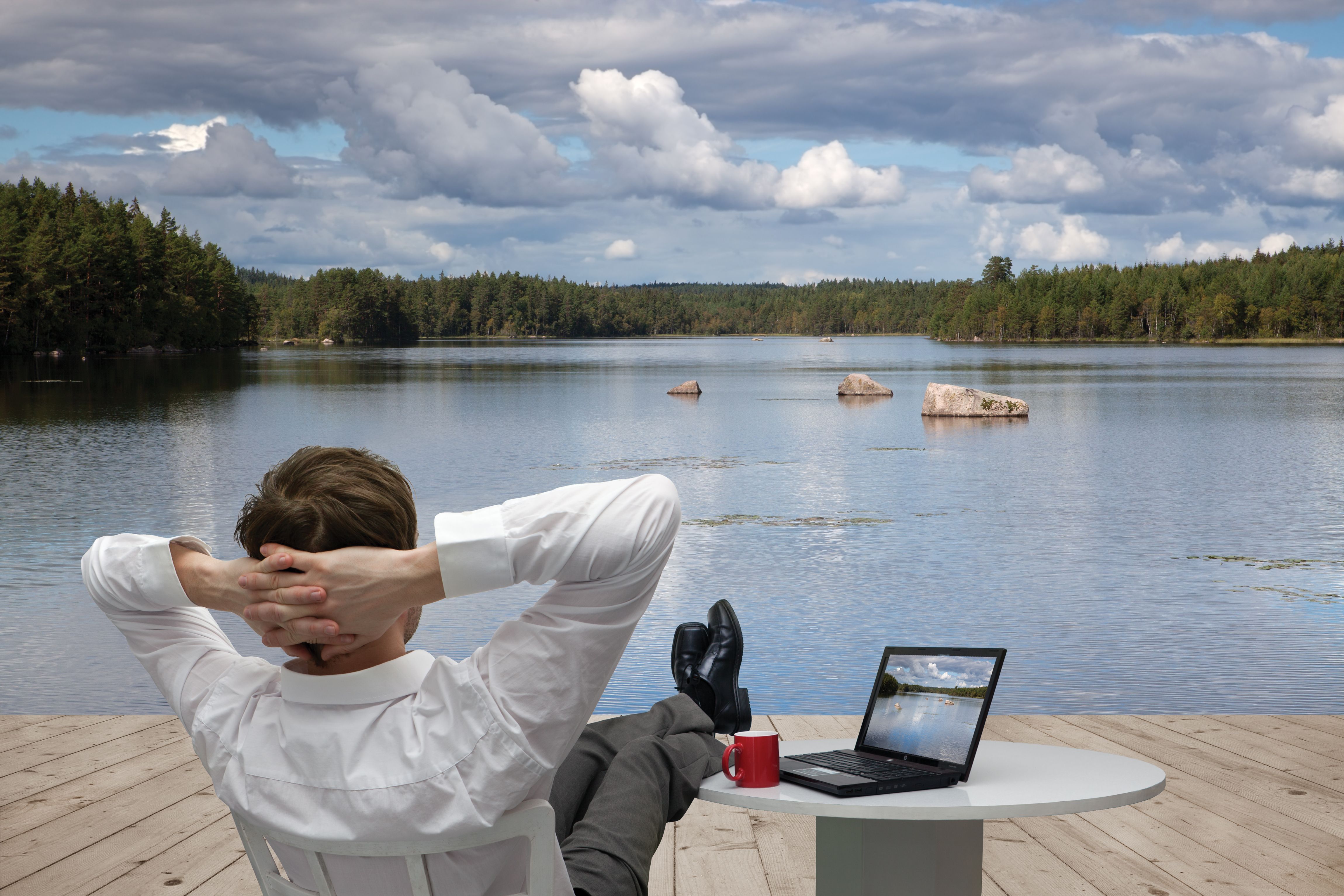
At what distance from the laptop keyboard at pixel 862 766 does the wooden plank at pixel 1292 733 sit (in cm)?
272

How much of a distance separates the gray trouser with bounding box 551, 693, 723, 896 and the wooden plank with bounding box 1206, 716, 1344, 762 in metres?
2.90

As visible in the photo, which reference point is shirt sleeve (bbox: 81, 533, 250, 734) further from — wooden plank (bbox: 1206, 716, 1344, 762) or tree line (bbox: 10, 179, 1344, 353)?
tree line (bbox: 10, 179, 1344, 353)

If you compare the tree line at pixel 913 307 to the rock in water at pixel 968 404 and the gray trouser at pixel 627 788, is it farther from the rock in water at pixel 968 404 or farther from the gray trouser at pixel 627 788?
the gray trouser at pixel 627 788

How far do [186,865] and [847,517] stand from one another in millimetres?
Answer: 8260

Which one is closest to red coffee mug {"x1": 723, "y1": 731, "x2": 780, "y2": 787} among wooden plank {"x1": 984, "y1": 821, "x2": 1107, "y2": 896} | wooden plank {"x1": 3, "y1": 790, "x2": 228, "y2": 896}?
wooden plank {"x1": 984, "y1": 821, "x2": 1107, "y2": 896}

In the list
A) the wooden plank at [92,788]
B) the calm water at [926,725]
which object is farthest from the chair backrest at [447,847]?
the wooden plank at [92,788]

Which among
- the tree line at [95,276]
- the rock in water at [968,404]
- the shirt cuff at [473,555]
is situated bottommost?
the rock in water at [968,404]

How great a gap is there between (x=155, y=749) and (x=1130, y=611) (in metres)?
5.44

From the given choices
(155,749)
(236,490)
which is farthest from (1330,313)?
(155,749)

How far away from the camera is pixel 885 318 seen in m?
149

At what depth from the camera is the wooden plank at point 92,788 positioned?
3330 mm

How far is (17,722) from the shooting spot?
435 cm

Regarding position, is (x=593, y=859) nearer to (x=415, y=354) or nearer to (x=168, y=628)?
(x=168, y=628)

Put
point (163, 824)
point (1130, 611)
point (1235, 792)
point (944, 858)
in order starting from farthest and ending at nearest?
point (1130, 611), point (1235, 792), point (163, 824), point (944, 858)
